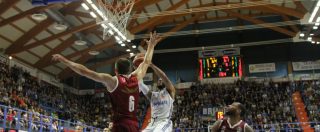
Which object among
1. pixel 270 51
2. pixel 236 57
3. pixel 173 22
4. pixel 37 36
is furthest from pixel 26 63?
pixel 270 51

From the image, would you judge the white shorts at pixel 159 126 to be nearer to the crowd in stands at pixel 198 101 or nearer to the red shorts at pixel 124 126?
the red shorts at pixel 124 126

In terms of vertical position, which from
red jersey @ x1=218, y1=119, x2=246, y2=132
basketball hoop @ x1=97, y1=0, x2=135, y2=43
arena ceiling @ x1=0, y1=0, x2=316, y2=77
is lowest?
red jersey @ x1=218, y1=119, x2=246, y2=132

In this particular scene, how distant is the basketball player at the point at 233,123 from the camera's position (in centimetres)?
574

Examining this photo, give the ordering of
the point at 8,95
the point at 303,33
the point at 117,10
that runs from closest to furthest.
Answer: the point at 117,10 < the point at 8,95 < the point at 303,33

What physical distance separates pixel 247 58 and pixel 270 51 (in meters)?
1.95

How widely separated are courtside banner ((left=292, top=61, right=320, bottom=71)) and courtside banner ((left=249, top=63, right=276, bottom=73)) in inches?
64.2

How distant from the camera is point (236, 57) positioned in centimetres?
3148

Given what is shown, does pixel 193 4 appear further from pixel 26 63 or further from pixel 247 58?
pixel 26 63

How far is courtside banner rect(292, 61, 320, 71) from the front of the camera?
32.0 meters

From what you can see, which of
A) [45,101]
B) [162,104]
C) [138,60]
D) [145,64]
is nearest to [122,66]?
[145,64]

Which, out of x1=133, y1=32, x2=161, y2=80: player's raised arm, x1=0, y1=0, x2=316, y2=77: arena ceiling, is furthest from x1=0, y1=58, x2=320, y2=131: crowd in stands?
x1=133, y1=32, x2=161, y2=80: player's raised arm

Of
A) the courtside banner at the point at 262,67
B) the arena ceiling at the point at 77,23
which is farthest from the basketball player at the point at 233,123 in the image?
the courtside banner at the point at 262,67

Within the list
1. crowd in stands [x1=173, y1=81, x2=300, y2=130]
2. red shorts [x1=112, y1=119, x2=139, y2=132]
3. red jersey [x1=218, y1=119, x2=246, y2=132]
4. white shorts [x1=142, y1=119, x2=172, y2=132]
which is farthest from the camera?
crowd in stands [x1=173, y1=81, x2=300, y2=130]

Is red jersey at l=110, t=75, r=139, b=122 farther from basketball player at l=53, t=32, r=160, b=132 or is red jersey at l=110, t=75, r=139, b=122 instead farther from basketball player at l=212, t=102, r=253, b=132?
basketball player at l=212, t=102, r=253, b=132
